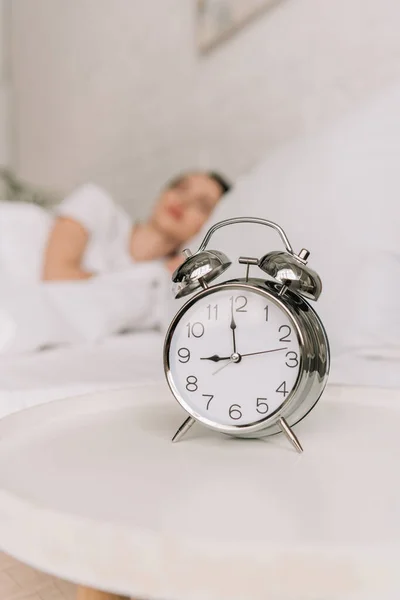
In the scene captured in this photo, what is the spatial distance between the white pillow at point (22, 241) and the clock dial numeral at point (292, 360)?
1159 mm

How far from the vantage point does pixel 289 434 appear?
1.92 ft

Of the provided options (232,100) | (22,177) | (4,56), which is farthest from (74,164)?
(232,100)

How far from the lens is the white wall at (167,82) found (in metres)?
1.62

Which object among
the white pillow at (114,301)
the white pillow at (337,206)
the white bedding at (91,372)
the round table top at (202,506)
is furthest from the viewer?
the white pillow at (114,301)

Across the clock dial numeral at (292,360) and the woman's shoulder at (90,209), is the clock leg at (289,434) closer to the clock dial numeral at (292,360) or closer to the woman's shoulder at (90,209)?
the clock dial numeral at (292,360)

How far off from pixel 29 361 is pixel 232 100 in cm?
125

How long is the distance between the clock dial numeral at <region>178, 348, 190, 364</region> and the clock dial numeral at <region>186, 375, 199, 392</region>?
0.06 feet

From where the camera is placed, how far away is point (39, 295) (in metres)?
1.32

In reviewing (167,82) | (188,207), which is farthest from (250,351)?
(167,82)

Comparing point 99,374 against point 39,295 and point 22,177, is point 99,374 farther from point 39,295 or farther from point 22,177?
point 22,177

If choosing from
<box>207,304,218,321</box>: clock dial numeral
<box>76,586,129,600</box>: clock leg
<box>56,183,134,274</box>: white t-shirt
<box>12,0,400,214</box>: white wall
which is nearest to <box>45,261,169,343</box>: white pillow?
<box>56,183,134,274</box>: white t-shirt

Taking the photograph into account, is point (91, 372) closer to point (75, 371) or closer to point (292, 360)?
point (75, 371)

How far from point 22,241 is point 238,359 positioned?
4.14ft

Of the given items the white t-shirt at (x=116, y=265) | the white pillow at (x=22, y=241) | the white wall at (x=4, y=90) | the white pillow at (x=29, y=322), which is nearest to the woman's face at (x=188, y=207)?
the white t-shirt at (x=116, y=265)
